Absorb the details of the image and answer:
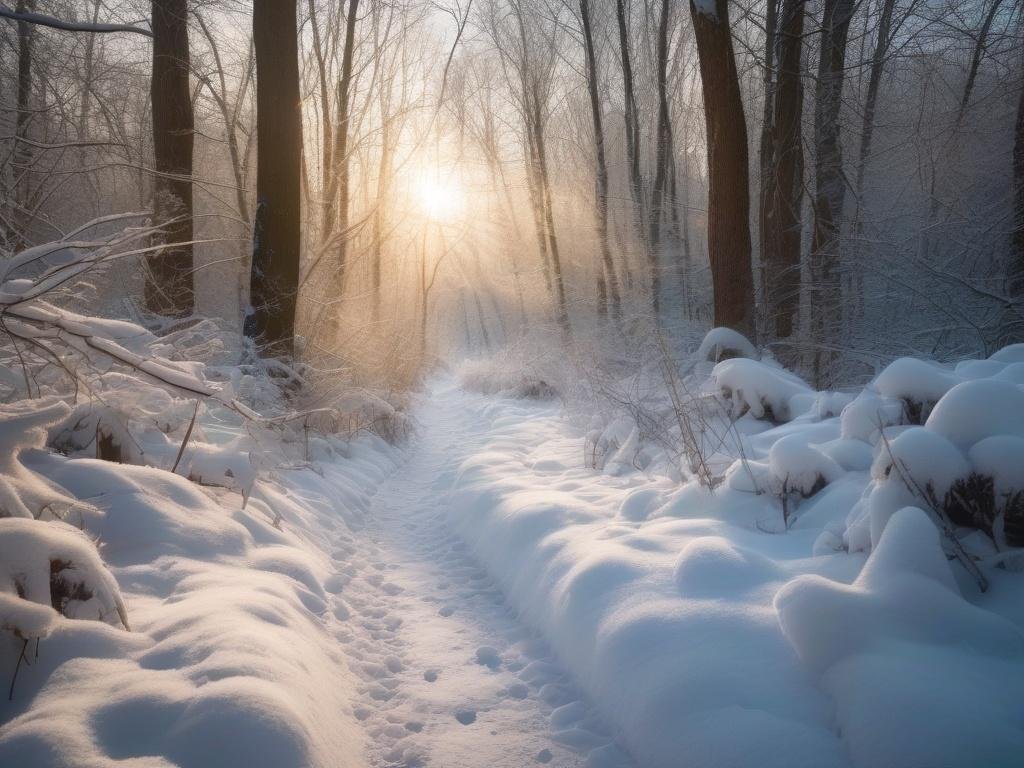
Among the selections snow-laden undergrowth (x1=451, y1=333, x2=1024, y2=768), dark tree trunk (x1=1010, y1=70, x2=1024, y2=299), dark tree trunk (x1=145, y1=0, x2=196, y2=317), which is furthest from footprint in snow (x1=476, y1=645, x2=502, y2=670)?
dark tree trunk (x1=1010, y1=70, x2=1024, y2=299)

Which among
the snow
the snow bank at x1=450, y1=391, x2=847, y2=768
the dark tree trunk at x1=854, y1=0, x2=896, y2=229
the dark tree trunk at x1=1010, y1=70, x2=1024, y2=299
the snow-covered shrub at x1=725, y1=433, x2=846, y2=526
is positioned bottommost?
the snow bank at x1=450, y1=391, x2=847, y2=768

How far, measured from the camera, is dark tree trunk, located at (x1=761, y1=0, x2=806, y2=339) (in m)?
6.98

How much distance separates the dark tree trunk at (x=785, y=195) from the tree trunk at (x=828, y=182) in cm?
28

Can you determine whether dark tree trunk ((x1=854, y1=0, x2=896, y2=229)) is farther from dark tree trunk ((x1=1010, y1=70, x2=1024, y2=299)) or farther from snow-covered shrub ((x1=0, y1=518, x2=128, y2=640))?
snow-covered shrub ((x1=0, y1=518, x2=128, y2=640))

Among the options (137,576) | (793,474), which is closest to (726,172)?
(793,474)

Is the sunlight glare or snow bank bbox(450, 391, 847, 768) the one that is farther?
the sunlight glare

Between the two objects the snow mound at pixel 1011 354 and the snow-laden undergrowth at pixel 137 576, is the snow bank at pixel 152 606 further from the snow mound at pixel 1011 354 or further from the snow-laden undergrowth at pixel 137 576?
the snow mound at pixel 1011 354

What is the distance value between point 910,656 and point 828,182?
8650 mm

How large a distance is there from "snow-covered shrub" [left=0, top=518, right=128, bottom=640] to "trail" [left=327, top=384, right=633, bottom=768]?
0.97m

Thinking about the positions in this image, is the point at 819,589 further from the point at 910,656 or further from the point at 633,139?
the point at 633,139

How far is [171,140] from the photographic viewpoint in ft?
19.7

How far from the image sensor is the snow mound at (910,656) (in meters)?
1.36

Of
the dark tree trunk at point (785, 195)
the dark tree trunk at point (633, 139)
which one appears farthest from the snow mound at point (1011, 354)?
the dark tree trunk at point (633, 139)

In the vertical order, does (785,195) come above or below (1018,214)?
above
